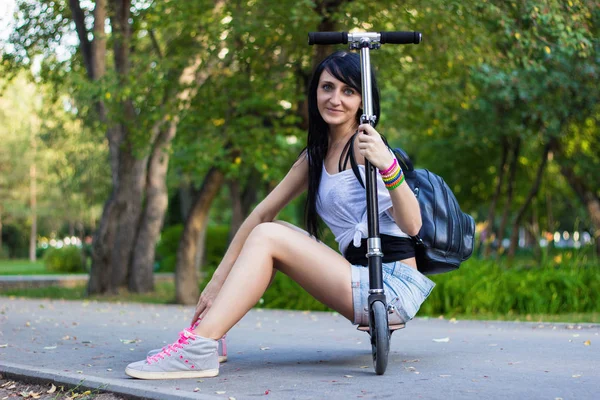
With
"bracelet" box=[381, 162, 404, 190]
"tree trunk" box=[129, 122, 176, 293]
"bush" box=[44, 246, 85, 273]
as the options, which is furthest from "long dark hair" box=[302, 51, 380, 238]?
"bush" box=[44, 246, 85, 273]

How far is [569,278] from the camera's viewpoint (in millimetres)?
10734

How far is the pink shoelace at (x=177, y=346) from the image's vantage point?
439cm

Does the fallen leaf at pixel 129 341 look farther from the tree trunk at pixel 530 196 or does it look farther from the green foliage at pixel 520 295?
the tree trunk at pixel 530 196

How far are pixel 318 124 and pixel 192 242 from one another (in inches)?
411

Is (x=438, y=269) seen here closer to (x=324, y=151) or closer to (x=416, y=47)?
(x=324, y=151)

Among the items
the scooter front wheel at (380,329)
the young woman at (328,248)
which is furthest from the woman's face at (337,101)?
the scooter front wheel at (380,329)

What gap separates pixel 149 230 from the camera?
17.2m

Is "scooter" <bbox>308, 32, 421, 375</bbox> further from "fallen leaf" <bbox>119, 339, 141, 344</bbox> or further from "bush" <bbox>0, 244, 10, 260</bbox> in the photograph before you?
"bush" <bbox>0, 244, 10, 260</bbox>

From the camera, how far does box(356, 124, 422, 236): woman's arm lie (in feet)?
13.6

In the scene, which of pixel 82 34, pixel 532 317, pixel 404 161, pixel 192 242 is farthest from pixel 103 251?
pixel 404 161

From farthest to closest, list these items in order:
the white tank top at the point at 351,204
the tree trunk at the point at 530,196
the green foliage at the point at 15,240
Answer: the green foliage at the point at 15,240, the tree trunk at the point at 530,196, the white tank top at the point at 351,204

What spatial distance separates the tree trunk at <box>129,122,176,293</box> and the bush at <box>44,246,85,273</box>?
47.3 feet

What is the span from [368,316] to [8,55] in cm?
1503

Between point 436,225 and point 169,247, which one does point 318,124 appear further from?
point 169,247
